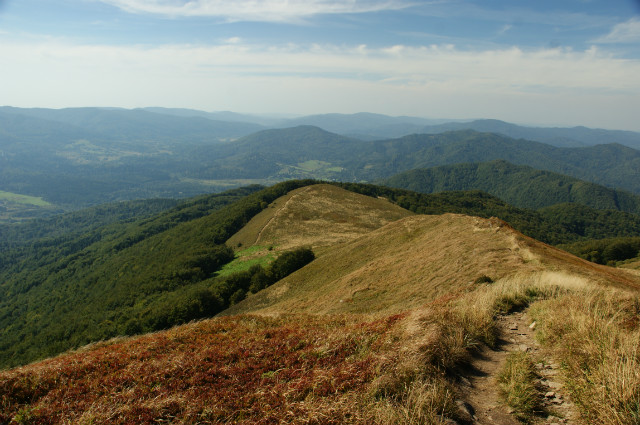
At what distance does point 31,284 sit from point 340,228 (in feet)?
435

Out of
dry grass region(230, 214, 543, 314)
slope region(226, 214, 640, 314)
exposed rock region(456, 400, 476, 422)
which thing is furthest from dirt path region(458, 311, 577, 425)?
slope region(226, 214, 640, 314)

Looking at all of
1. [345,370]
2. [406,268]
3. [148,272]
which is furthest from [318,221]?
[345,370]

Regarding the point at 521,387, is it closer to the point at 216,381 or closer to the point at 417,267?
the point at 216,381

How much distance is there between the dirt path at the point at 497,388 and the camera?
4.98m

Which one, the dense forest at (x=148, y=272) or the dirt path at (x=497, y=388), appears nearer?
the dirt path at (x=497, y=388)

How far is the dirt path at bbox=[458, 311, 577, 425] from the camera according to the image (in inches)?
196

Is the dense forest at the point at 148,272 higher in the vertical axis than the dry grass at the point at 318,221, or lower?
lower

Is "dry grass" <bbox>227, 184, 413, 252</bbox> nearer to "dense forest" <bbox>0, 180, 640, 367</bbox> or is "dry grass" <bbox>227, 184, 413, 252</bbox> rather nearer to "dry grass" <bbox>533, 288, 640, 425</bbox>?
"dense forest" <bbox>0, 180, 640, 367</bbox>

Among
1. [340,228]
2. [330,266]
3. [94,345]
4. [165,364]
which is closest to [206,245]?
[340,228]

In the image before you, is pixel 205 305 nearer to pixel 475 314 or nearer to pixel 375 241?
pixel 375 241

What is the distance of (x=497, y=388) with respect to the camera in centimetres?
586

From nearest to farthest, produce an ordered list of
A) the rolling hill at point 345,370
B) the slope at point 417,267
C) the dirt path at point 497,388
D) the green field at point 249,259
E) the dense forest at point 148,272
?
the rolling hill at point 345,370
the dirt path at point 497,388
the slope at point 417,267
the dense forest at point 148,272
the green field at point 249,259

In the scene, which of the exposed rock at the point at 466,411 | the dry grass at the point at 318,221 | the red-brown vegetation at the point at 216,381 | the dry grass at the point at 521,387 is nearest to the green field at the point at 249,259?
the dry grass at the point at 318,221

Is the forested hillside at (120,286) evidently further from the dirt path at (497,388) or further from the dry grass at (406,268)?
the dirt path at (497,388)
